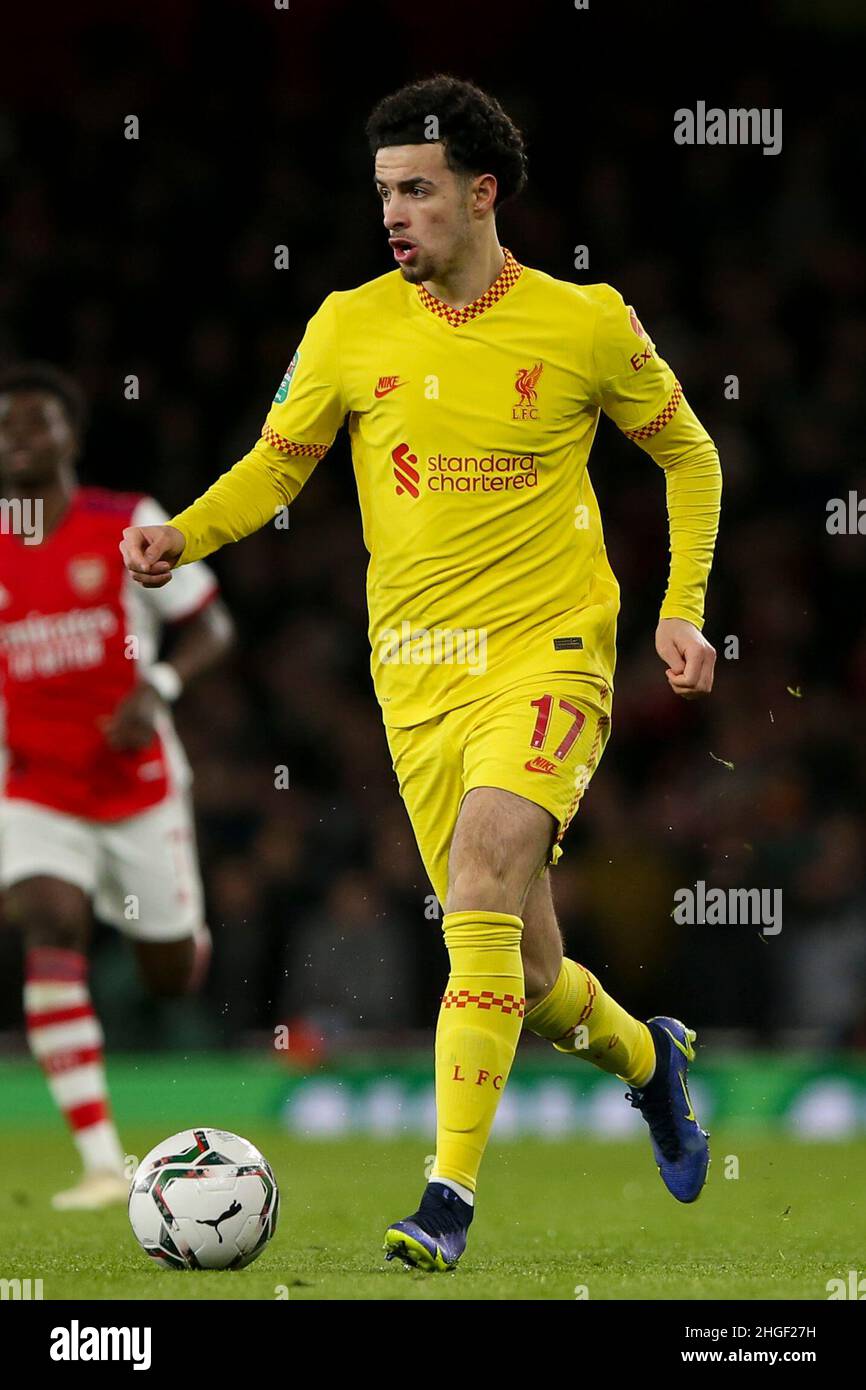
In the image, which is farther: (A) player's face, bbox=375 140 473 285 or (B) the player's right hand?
(A) player's face, bbox=375 140 473 285

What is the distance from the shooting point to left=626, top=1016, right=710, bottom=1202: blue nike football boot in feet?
18.4

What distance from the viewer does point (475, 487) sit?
504 cm

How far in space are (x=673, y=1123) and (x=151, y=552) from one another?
201 cm

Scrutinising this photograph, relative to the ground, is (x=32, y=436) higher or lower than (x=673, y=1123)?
higher

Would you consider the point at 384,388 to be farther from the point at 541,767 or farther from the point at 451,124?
the point at 541,767

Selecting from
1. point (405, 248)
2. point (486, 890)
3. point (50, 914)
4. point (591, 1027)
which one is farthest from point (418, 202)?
point (50, 914)

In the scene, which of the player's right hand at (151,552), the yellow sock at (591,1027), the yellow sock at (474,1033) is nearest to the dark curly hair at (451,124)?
the player's right hand at (151,552)

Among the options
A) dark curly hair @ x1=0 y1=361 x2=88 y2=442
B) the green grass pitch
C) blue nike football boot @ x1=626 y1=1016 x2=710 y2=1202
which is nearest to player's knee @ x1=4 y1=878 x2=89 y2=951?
the green grass pitch

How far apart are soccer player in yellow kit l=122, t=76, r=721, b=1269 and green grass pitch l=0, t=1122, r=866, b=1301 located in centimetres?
69

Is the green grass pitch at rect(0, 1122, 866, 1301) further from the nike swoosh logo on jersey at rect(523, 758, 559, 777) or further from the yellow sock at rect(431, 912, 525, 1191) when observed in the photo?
the nike swoosh logo on jersey at rect(523, 758, 559, 777)

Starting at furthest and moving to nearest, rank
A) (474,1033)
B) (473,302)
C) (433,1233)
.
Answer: (473,302), (474,1033), (433,1233)

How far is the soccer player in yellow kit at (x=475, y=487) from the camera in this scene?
4.93 metres

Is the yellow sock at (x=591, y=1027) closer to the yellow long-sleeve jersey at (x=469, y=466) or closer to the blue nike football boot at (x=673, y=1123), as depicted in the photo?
the blue nike football boot at (x=673, y=1123)

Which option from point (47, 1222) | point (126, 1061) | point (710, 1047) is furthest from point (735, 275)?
point (47, 1222)
